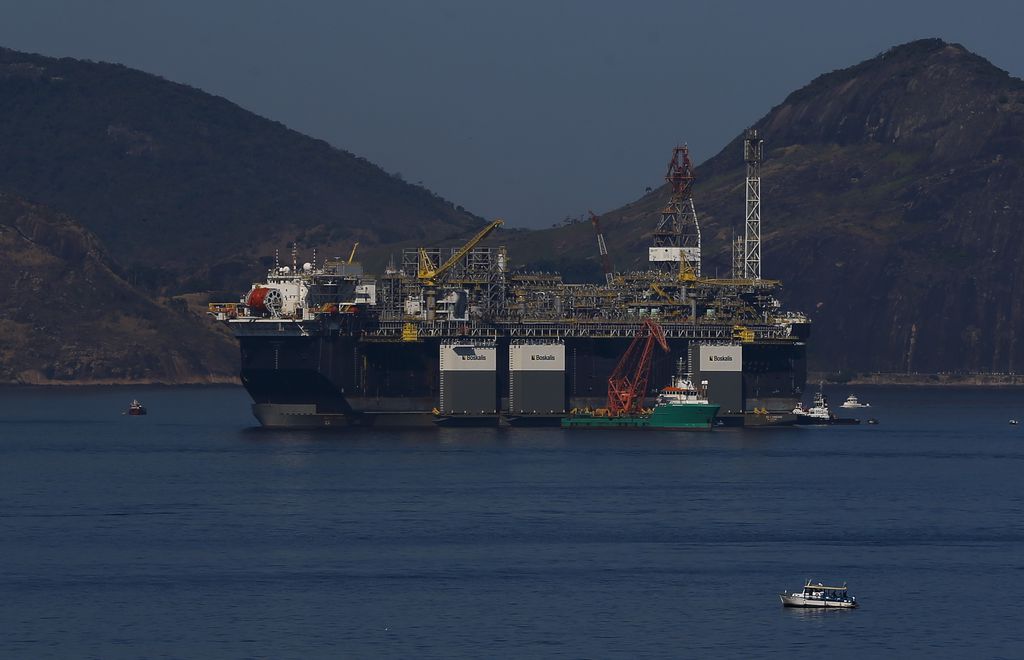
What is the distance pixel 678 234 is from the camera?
636 ft

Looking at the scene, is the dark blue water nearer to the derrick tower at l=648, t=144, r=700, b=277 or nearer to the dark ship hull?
the dark ship hull

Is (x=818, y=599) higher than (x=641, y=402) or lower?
lower

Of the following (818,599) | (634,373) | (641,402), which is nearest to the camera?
(818,599)

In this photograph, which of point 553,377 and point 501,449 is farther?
point 553,377

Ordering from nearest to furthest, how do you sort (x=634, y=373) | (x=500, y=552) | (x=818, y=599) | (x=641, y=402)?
(x=818, y=599), (x=500, y=552), (x=641, y=402), (x=634, y=373)

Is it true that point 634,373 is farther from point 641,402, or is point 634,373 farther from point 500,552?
point 500,552

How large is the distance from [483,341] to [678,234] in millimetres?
26196

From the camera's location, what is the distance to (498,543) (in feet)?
336

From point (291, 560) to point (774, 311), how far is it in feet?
335

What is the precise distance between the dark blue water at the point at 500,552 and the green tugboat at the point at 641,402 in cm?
1751

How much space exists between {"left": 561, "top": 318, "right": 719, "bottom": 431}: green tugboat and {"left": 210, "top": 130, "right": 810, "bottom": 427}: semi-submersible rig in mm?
1516

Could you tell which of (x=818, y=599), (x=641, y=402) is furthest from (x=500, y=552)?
(x=641, y=402)

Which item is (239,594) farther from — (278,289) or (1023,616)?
(278,289)

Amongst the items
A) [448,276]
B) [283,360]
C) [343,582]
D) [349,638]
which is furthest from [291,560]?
[448,276]
